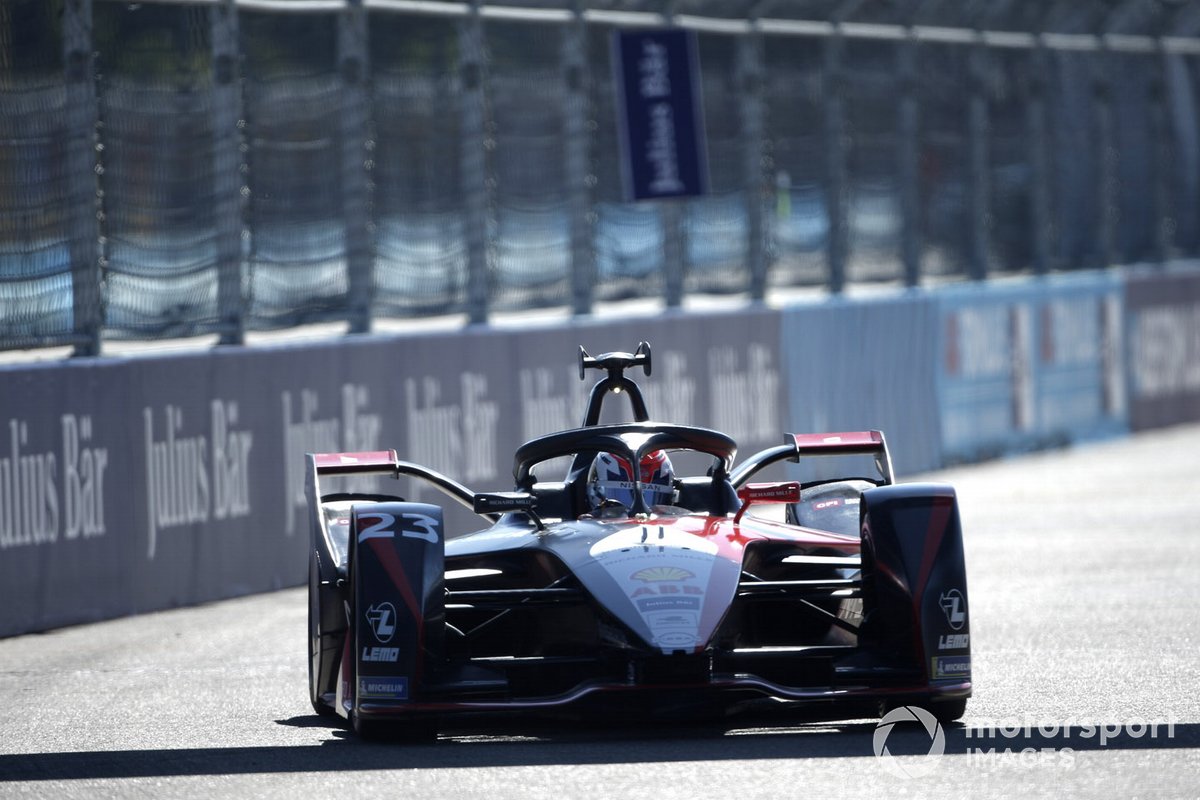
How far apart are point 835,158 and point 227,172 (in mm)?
7572

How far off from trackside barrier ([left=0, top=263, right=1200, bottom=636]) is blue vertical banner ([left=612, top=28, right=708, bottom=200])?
1.03 meters

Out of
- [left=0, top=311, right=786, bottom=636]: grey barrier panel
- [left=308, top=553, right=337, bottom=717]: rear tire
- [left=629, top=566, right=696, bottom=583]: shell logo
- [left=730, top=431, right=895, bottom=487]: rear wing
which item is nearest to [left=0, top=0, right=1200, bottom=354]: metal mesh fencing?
[left=0, top=311, right=786, bottom=636]: grey barrier panel

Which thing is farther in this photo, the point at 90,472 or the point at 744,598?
the point at 90,472

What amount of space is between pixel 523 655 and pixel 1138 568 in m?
5.85

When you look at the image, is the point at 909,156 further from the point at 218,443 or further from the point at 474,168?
the point at 218,443

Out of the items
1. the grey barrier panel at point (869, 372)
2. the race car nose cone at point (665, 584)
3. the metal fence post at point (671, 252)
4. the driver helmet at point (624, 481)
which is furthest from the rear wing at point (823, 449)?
the grey barrier panel at point (869, 372)

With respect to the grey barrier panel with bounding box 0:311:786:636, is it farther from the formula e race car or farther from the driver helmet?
the driver helmet

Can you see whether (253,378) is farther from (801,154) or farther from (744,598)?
(801,154)

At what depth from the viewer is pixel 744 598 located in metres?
7.59

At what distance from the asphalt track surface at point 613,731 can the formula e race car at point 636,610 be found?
17 cm

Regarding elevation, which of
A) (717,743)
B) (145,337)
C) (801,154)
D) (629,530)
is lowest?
(717,743)

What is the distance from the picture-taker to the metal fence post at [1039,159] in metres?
22.8

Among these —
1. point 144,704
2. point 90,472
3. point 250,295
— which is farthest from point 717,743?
point 250,295

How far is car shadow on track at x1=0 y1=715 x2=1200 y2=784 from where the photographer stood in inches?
281
